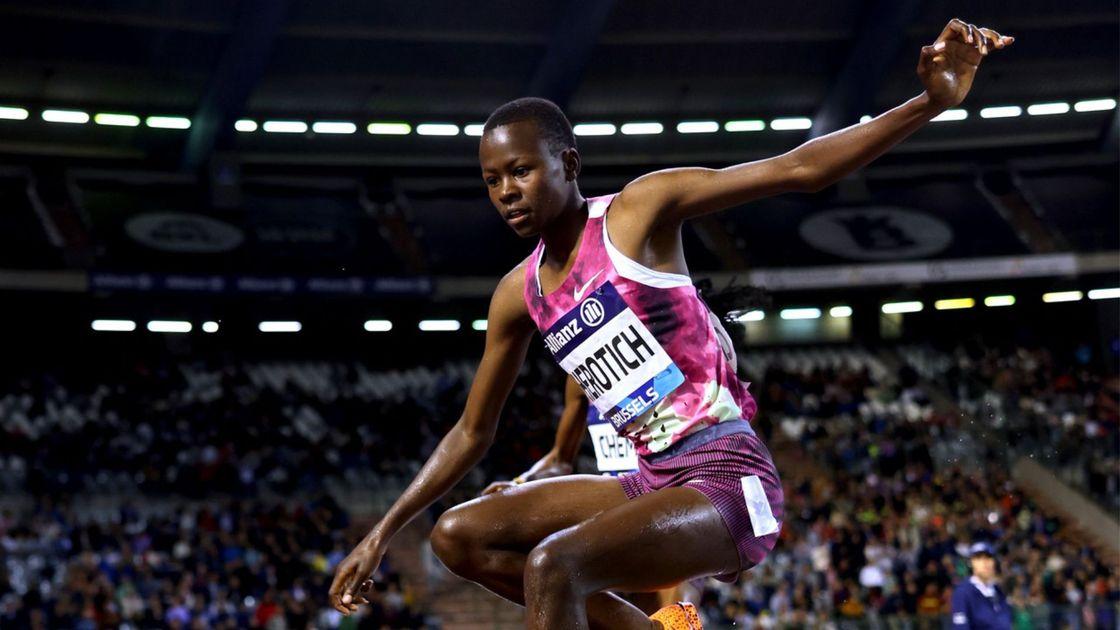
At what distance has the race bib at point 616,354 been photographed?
12.2 feet

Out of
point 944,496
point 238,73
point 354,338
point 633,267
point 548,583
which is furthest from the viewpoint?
point 354,338

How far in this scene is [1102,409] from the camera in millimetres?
21641

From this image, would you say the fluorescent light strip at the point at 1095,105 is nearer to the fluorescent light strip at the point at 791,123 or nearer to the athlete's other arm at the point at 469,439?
the fluorescent light strip at the point at 791,123

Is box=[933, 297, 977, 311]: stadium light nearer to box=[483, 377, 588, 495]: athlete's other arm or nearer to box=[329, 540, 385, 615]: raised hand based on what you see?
box=[483, 377, 588, 495]: athlete's other arm

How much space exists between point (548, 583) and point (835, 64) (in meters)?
21.8

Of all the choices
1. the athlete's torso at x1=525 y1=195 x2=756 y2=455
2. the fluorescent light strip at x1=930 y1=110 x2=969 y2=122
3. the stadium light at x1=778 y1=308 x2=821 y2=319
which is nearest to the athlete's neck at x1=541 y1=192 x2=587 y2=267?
the athlete's torso at x1=525 y1=195 x2=756 y2=455

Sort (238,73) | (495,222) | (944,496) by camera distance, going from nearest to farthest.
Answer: (944,496), (238,73), (495,222)

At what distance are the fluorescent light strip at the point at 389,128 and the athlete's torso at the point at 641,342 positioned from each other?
20.7 meters

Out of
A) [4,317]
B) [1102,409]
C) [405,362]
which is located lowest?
[1102,409]

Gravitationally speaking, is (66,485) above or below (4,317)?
below

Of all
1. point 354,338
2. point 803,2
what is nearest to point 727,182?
point 803,2

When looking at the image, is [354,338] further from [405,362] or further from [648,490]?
[648,490]

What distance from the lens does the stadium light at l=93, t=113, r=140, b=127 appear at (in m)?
22.9

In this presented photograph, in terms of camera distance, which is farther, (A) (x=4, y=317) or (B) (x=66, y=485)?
(A) (x=4, y=317)
